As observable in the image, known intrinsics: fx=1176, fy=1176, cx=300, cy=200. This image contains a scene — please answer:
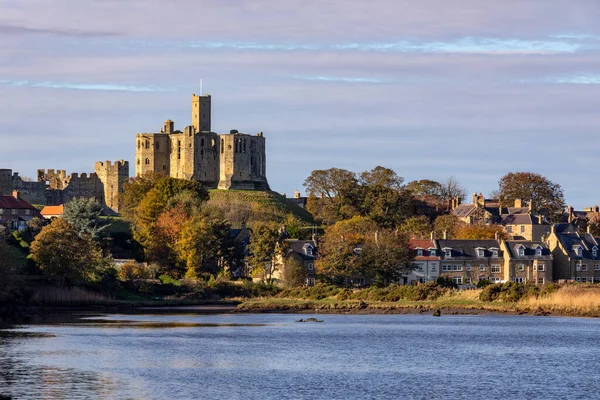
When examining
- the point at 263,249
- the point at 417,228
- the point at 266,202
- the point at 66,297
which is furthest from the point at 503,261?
the point at 266,202

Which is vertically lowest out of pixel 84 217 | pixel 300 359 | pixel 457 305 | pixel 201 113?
pixel 300 359

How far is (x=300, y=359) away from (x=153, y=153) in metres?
99.7

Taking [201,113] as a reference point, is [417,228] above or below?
below

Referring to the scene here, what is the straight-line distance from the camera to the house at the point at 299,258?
9294cm

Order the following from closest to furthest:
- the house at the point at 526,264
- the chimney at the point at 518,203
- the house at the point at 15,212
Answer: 1. the house at the point at 526,264
2. the house at the point at 15,212
3. the chimney at the point at 518,203

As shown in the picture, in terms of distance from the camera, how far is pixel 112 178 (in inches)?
5812

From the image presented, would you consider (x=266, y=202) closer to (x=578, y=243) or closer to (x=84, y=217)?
(x=84, y=217)

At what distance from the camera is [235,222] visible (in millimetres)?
128000

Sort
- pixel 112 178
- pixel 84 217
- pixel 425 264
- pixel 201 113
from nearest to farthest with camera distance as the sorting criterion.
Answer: pixel 425 264 → pixel 84 217 → pixel 112 178 → pixel 201 113

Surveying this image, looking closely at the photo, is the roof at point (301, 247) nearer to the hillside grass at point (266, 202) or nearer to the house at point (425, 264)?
the house at point (425, 264)

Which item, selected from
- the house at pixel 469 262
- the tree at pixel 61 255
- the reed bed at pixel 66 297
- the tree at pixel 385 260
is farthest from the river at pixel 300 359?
the house at pixel 469 262

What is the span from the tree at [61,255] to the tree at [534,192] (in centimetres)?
6378

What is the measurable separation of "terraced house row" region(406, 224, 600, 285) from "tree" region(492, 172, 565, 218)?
35284 mm

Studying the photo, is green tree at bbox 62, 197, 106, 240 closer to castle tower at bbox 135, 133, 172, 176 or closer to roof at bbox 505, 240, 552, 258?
roof at bbox 505, 240, 552, 258
